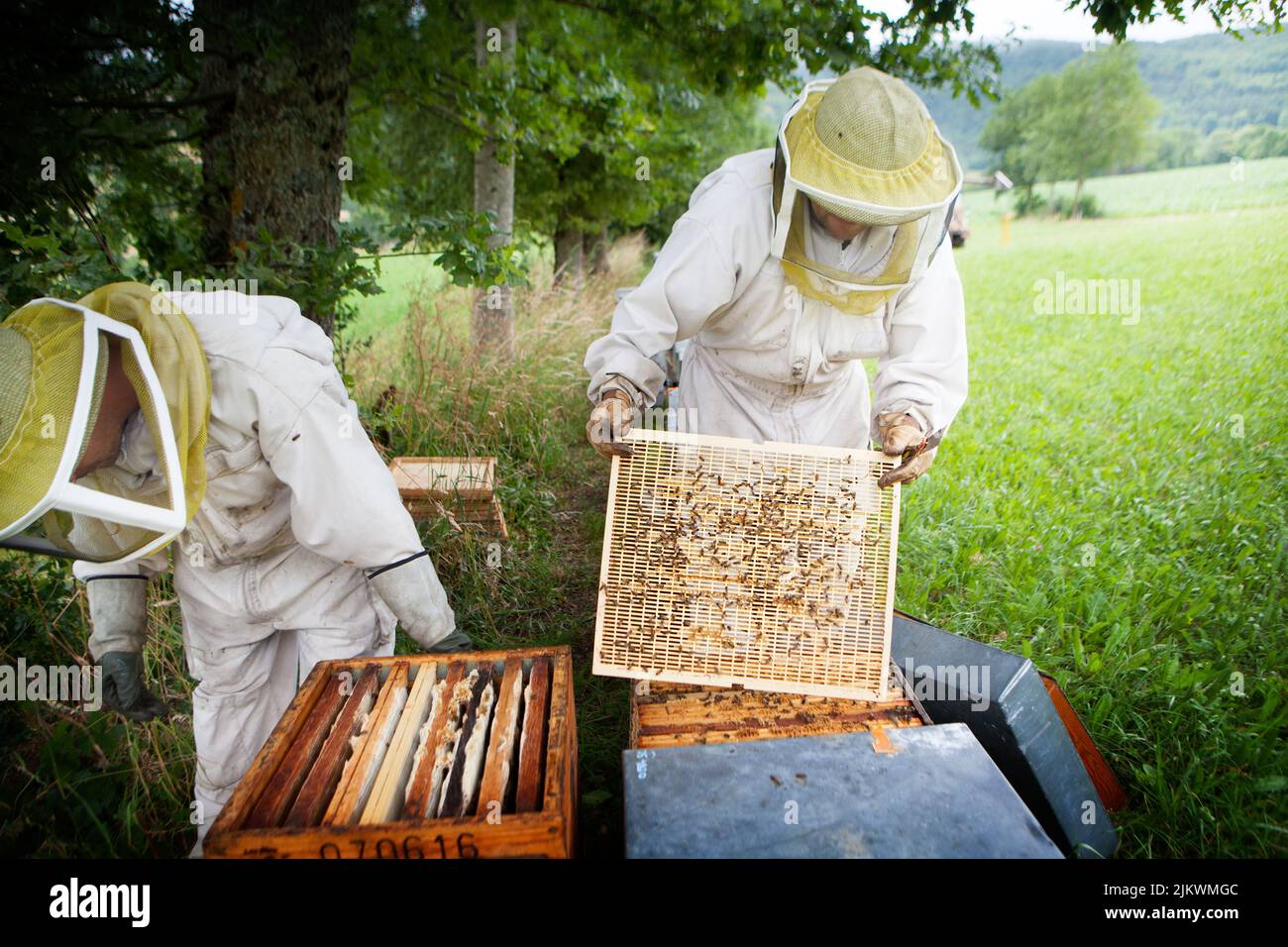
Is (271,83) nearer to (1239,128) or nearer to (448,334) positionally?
(448,334)

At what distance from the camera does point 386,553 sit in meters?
2.08

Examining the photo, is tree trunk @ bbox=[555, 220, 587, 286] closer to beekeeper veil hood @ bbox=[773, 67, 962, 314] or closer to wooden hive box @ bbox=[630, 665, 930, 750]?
beekeeper veil hood @ bbox=[773, 67, 962, 314]

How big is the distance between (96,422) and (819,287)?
83.8 inches

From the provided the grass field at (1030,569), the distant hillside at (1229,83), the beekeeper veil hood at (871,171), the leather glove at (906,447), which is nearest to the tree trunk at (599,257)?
the distant hillside at (1229,83)

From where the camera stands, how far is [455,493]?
158 inches

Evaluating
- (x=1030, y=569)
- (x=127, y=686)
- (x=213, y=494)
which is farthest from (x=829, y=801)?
(x=1030, y=569)

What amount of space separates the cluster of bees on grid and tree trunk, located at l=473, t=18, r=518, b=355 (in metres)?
4.25

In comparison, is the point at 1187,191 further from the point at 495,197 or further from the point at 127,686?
the point at 127,686

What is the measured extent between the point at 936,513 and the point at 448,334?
434 cm

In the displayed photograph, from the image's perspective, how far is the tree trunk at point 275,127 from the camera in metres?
3.32

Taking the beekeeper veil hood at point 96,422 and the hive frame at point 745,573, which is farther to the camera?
the hive frame at point 745,573

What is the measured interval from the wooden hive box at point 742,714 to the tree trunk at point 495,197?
457 cm

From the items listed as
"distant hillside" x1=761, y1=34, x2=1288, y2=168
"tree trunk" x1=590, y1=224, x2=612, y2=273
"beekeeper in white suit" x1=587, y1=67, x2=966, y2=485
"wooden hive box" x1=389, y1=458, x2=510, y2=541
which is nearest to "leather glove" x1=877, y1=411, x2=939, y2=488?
"beekeeper in white suit" x1=587, y1=67, x2=966, y2=485

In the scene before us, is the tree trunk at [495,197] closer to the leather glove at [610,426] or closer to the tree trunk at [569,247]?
the leather glove at [610,426]
